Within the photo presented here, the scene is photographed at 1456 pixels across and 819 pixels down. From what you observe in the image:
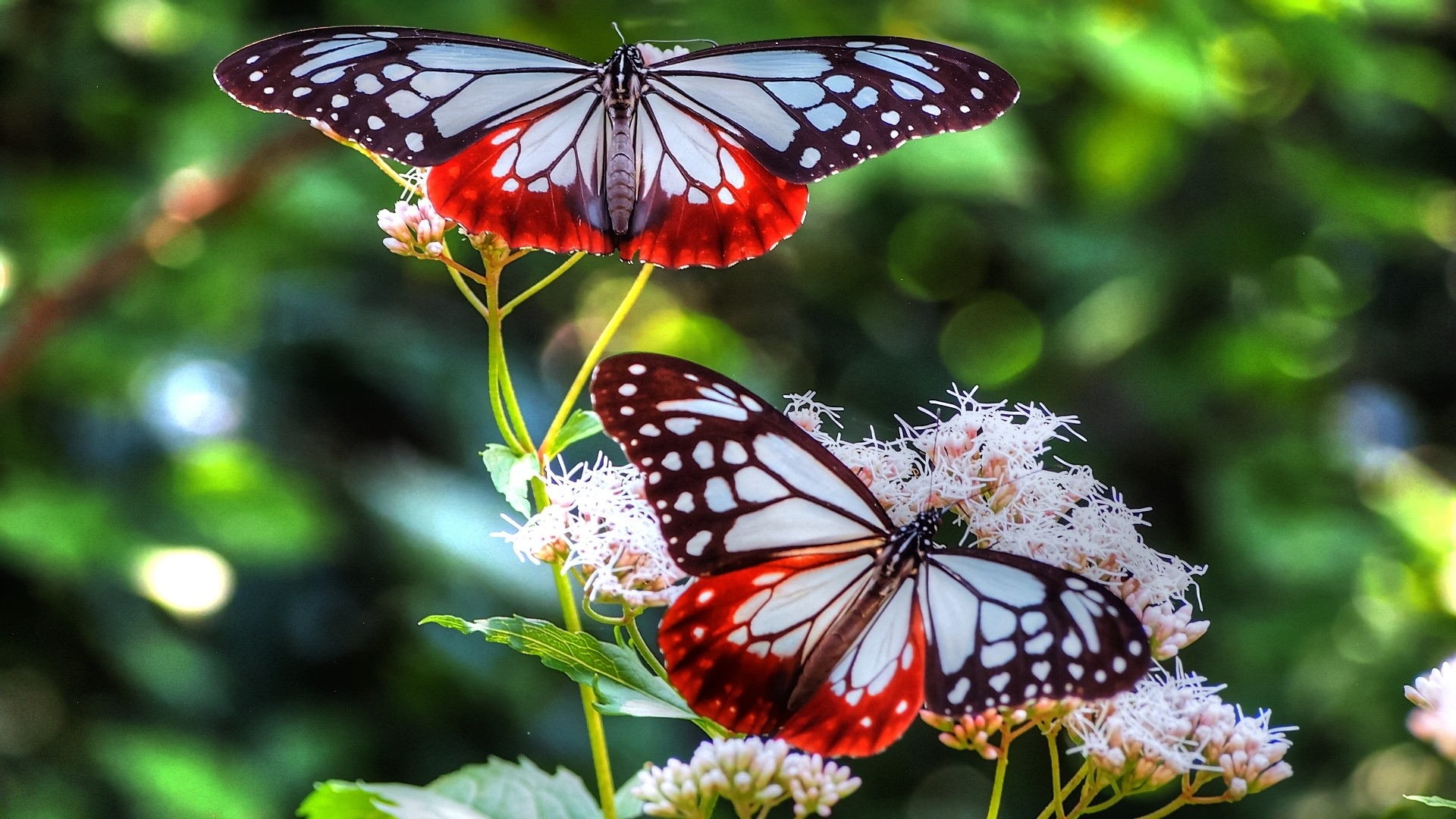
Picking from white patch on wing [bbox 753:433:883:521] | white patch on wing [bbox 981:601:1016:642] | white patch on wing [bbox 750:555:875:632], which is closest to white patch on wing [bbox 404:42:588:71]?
white patch on wing [bbox 753:433:883:521]

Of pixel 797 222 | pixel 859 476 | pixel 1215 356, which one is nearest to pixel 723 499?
pixel 859 476

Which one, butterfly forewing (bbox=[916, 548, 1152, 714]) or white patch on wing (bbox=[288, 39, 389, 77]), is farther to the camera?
white patch on wing (bbox=[288, 39, 389, 77])

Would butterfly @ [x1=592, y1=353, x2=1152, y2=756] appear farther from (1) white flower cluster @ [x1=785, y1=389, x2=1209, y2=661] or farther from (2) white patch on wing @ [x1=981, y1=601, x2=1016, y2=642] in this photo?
(1) white flower cluster @ [x1=785, y1=389, x2=1209, y2=661]

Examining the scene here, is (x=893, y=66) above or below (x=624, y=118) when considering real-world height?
above

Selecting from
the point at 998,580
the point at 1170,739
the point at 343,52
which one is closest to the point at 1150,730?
the point at 1170,739

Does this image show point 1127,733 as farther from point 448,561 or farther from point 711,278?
point 711,278

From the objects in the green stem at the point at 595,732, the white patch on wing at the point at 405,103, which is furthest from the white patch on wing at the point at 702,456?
the white patch on wing at the point at 405,103

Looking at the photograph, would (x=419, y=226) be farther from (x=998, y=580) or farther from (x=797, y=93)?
(x=998, y=580)
